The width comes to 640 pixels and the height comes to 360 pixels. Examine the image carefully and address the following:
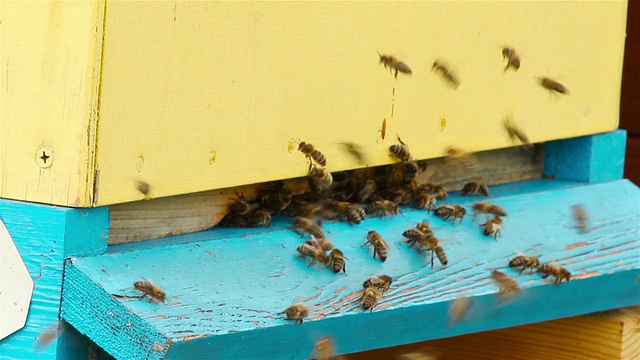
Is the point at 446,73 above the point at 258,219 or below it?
above

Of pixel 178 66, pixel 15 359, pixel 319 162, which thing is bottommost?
pixel 15 359

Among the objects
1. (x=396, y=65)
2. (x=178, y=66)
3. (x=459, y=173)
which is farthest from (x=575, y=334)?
(x=178, y=66)

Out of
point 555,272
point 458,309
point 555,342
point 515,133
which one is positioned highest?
point 515,133

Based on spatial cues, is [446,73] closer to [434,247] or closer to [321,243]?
[434,247]

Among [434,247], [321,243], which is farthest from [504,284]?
[321,243]

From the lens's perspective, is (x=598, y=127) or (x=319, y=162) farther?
(x=598, y=127)

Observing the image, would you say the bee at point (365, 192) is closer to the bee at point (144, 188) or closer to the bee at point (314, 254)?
the bee at point (314, 254)

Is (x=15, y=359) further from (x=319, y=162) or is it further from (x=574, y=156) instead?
(x=574, y=156)
